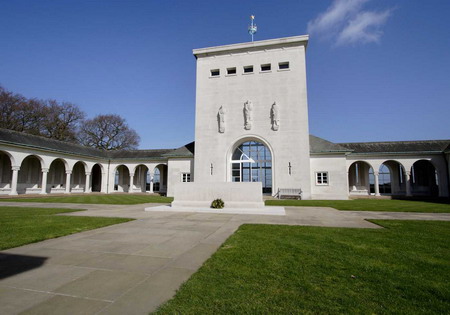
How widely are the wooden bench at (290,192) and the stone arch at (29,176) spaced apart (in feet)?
92.1

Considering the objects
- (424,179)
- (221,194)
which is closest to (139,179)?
(221,194)

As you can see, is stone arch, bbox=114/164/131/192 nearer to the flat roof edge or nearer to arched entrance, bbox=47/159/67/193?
arched entrance, bbox=47/159/67/193

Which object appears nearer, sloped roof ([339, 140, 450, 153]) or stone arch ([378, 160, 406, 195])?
sloped roof ([339, 140, 450, 153])

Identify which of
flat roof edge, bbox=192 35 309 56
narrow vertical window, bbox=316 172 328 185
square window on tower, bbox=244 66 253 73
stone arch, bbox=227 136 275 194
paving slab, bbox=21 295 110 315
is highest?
flat roof edge, bbox=192 35 309 56

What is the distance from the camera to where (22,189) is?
94.0ft

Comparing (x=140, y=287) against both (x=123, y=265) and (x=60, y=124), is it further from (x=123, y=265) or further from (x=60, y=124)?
(x=60, y=124)

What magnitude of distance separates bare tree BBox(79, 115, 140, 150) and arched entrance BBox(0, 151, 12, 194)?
18144 mm

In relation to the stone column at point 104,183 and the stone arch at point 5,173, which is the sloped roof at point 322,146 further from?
the stone arch at point 5,173

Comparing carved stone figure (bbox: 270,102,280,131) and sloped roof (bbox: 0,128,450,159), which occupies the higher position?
carved stone figure (bbox: 270,102,280,131)

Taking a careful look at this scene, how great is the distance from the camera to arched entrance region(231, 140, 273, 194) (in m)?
27.7

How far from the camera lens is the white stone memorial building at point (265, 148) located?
2527 centimetres

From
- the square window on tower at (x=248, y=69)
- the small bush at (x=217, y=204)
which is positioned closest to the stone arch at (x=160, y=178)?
the square window on tower at (x=248, y=69)

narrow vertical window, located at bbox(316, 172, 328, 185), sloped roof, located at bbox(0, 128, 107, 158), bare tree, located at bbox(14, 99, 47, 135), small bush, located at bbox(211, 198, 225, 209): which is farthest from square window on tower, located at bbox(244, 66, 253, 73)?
bare tree, located at bbox(14, 99, 47, 135)

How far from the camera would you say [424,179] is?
96.9ft
